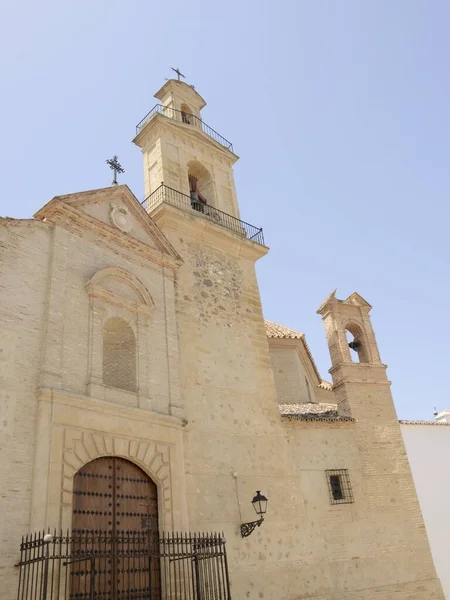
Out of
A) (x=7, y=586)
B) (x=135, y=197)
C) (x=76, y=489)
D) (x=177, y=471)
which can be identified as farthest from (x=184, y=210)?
(x=7, y=586)

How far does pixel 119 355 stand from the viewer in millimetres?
11055

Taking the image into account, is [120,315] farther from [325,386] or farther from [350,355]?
[325,386]

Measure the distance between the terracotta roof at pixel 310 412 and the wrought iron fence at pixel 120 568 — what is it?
12.5 feet

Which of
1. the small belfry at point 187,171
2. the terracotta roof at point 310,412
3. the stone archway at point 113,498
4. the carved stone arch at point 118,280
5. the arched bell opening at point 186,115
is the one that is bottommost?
the stone archway at point 113,498

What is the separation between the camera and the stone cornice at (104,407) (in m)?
8.98

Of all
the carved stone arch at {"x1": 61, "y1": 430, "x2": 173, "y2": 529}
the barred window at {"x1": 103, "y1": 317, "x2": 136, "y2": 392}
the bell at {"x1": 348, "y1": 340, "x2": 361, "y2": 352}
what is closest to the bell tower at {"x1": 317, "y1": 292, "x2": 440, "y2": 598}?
the bell at {"x1": 348, "y1": 340, "x2": 361, "y2": 352}

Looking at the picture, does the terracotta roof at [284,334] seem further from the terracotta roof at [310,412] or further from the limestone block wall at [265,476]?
the limestone block wall at [265,476]

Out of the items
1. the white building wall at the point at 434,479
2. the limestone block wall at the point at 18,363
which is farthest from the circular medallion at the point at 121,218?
the white building wall at the point at 434,479

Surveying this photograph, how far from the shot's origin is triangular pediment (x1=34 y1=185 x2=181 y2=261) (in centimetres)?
1093

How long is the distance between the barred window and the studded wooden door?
1.52 meters

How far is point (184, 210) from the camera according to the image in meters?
14.0

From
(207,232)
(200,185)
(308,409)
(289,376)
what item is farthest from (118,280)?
(289,376)

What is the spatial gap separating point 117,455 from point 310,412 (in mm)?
6714

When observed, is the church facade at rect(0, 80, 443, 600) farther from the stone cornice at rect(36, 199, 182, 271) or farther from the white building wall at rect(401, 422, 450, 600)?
the white building wall at rect(401, 422, 450, 600)
